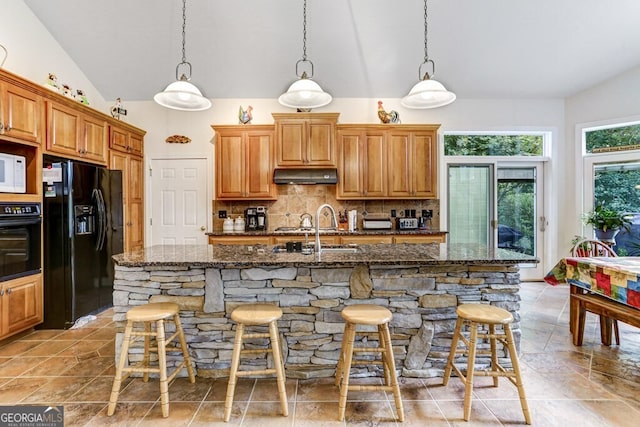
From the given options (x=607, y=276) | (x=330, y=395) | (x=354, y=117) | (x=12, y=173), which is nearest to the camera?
(x=330, y=395)

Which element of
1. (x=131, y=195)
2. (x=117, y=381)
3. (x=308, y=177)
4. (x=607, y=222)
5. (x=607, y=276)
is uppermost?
(x=308, y=177)

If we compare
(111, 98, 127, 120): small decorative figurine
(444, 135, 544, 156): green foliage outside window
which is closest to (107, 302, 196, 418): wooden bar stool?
(111, 98, 127, 120): small decorative figurine

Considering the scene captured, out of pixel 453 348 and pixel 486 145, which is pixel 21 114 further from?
pixel 486 145

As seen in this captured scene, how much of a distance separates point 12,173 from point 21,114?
0.52 meters

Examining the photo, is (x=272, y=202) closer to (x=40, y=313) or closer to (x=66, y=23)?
(x=40, y=313)

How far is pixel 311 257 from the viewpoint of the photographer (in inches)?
82.8

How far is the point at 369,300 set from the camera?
2.15 meters

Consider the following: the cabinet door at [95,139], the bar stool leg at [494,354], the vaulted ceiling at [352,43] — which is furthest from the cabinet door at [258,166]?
the bar stool leg at [494,354]

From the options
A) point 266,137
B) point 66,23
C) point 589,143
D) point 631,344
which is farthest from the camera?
point 589,143

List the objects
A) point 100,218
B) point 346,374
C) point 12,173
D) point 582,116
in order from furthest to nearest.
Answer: point 582,116, point 100,218, point 12,173, point 346,374

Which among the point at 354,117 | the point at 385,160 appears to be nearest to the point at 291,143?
the point at 354,117

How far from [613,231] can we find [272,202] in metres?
4.49

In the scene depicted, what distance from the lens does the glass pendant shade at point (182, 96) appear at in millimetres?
2371

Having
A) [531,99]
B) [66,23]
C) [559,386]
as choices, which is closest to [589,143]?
[531,99]
